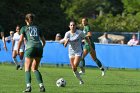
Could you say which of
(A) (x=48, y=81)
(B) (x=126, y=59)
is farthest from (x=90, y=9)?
(A) (x=48, y=81)

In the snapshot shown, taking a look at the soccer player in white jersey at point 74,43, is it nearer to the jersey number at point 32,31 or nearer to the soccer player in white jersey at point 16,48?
the jersey number at point 32,31

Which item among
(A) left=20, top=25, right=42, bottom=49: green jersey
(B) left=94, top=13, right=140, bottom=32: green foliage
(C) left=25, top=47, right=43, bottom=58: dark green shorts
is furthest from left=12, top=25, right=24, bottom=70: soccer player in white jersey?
(B) left=94, top=13, right=140, bottom=32: green foliage

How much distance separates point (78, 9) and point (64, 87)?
6632 cm

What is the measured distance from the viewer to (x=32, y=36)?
52.0ft

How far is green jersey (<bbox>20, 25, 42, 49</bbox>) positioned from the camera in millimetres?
15797

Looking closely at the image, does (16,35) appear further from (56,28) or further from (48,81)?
(56,28)

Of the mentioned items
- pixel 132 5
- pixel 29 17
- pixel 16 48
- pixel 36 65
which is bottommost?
pixel 132 5

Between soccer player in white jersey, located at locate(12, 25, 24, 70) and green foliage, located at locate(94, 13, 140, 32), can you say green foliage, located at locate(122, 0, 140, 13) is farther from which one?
soccer player in white jersey, located at locate(12, 25, 24, 70)

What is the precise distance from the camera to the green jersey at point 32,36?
15797mm

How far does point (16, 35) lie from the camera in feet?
90.9

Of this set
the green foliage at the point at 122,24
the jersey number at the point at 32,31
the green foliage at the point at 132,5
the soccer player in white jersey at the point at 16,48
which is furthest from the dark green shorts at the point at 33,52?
the green foliage at the point at 132,5

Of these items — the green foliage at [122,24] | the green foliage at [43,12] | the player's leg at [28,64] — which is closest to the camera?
the player's leg at [28,64]

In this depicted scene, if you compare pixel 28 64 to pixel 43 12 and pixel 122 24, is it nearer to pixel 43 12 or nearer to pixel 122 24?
pixel 43 12

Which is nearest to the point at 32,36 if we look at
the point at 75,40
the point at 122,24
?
the point at 75,40
